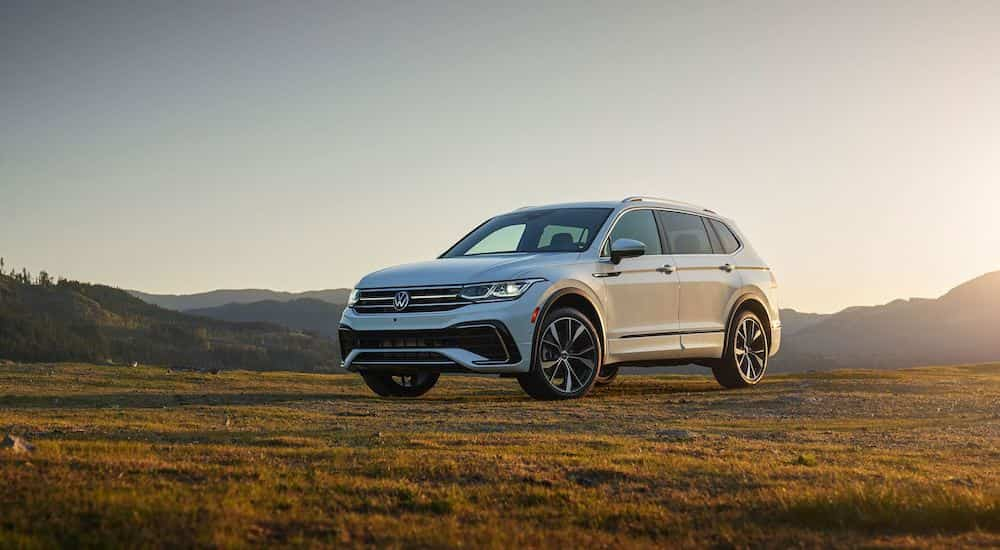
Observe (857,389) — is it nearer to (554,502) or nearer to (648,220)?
(648,220)

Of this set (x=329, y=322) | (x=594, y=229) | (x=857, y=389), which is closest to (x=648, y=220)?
(x=594, y=229)

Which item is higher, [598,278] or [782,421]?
[598,278]

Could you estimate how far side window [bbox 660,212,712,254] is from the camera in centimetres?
1277

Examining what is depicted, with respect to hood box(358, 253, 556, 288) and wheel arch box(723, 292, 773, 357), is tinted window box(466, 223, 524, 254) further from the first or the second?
wheel arch box(723, 292, 773, 357)

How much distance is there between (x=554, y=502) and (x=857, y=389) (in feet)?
34.0

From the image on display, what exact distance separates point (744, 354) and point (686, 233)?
2014mm

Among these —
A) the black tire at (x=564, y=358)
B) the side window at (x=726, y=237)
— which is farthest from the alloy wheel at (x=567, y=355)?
the side window at (x=726, y=237)

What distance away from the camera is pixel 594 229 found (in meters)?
11.7

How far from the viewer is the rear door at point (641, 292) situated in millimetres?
11492

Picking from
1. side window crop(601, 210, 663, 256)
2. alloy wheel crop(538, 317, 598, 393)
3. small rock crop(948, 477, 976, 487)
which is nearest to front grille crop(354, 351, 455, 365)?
→ alloy wheel crop(538, 317, 598, 393)

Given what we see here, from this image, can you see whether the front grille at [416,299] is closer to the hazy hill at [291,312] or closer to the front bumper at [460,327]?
the front bumper at [460,327]

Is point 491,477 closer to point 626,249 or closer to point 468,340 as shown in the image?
point 468,340

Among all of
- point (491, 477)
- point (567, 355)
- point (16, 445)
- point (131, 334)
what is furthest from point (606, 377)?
point (131, 334)

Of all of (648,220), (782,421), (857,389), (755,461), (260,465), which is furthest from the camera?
(857,389)
